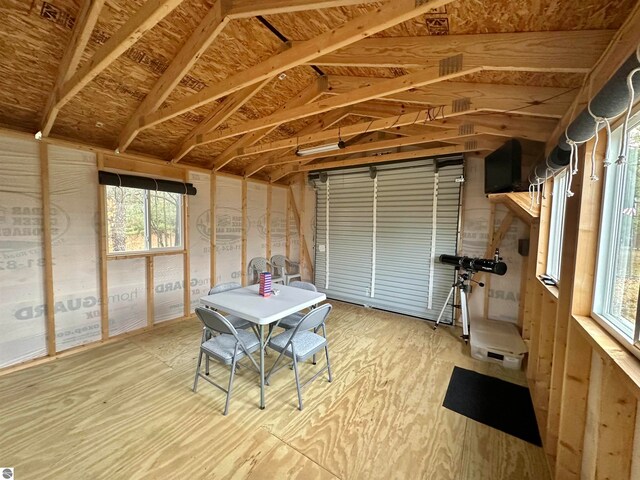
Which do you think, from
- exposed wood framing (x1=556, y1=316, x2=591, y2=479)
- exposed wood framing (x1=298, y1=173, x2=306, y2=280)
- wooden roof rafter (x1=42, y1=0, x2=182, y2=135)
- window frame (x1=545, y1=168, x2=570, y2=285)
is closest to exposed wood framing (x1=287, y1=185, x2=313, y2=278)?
exposed wood framing (x1=298, y1=173, x2=306, y2=280)

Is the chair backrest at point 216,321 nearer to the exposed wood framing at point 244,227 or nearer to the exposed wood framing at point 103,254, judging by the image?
the exposed wood framing at point 103,254

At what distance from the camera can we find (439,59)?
5.73 ft

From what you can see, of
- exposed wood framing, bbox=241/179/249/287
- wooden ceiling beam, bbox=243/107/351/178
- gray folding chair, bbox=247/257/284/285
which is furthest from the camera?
gray folding chair, bbox=247/257/284/285

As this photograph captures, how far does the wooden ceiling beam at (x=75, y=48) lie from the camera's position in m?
1.57

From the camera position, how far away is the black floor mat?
2.02m

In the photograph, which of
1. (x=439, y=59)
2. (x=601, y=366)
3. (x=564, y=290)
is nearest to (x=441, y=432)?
(x=601, y=366)

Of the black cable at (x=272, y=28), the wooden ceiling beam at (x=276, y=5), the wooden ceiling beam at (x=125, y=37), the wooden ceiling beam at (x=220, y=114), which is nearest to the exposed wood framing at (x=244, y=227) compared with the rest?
the wooden ceiling beam at (x=220, y=114)

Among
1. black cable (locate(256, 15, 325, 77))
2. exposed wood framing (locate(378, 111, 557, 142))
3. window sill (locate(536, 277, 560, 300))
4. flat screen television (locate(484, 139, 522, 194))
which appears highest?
black cable (locate(256, 15, 325, 77))

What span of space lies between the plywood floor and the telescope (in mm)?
1169

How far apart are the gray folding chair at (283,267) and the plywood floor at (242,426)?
2.49m

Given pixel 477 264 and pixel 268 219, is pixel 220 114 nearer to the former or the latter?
pixel 268 219

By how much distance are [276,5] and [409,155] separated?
3.12m

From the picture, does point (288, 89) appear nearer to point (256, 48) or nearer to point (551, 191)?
point (256, 48)

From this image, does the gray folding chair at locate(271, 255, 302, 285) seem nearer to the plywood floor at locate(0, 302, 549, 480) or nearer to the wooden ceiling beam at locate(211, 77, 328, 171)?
the wooden ceiling beam at locate(211, 77, 328, 171)
